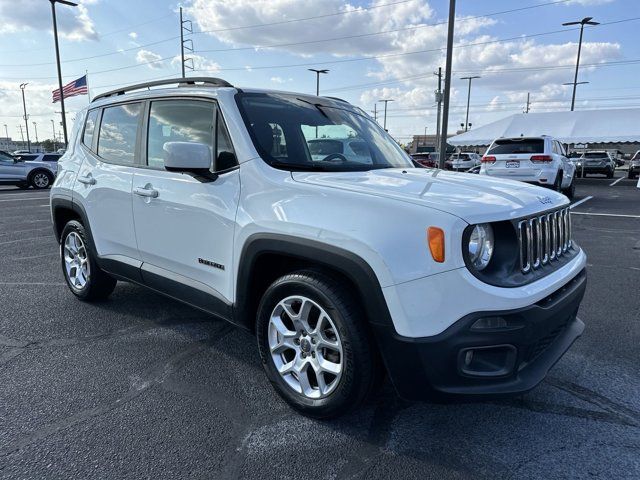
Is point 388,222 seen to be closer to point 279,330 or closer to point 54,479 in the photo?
point 279,330

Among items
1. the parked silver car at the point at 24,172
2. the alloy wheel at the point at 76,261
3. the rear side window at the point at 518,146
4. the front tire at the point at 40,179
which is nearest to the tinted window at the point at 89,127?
the alloy wheel at the point at 76,261

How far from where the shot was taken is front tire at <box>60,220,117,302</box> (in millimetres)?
4383

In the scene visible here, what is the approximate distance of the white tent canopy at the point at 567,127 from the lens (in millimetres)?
23672

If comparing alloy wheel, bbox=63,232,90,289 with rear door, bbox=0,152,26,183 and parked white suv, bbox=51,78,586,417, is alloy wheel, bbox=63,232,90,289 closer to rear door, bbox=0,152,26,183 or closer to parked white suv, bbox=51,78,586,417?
parked white suv, bbox=51,78,586,417

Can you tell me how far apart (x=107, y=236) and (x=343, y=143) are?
7.07 feet

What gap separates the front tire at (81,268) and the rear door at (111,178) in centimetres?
27

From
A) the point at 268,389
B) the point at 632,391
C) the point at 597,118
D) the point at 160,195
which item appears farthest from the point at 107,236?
the point at 597,118

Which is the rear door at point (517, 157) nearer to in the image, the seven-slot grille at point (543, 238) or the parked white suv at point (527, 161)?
the parked white suv at point (527, 161)

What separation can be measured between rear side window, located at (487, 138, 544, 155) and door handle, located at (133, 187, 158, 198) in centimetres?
1152

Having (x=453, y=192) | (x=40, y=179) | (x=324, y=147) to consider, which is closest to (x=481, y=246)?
(x=453, y=192)

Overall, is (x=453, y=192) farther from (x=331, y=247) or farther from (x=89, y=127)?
(x=89, y=127)

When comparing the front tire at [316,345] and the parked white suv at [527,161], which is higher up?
the parked white suv at [527,161]

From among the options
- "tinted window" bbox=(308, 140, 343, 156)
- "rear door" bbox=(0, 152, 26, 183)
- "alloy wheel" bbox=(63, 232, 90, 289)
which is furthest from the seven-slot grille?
"rear door" bbox=(0, 152, 26, 183)

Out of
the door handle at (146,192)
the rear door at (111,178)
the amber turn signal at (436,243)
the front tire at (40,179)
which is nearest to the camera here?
the amber turn signal at (436,243)
